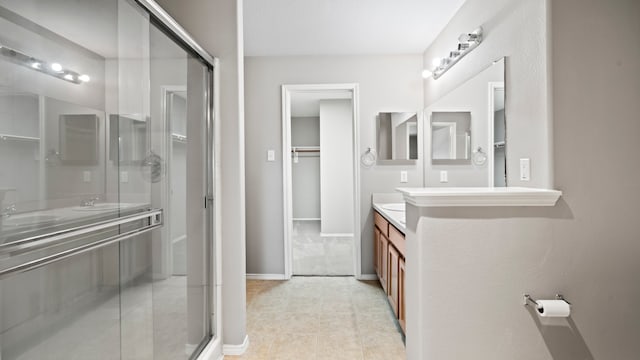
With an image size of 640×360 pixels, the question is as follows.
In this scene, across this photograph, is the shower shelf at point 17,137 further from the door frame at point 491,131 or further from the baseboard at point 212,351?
the door frame at point 491,131

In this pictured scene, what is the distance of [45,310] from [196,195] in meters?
0.96

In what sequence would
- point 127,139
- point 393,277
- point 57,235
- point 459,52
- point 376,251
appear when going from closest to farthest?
point 57,235 < point 127,139 < point 393,277 < point 459,52 < point 376,251

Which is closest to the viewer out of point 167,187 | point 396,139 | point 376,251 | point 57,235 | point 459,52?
point 57,235

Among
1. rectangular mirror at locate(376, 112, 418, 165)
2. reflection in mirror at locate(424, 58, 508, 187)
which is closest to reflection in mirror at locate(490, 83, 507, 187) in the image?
reflection in mirror at locate(424, 58, 508, 187)

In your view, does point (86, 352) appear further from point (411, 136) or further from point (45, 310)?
point (411, 136)

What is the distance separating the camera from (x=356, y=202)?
348cm

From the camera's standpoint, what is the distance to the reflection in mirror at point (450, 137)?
8.09 feet

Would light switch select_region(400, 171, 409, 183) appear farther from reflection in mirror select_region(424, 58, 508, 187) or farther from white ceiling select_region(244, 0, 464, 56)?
white ceiling select_region(244, 0, 464, 56)

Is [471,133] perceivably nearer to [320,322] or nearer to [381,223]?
[381,223]

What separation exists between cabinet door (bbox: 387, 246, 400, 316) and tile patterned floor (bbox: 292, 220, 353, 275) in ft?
3.84

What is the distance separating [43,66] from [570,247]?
6.49ft

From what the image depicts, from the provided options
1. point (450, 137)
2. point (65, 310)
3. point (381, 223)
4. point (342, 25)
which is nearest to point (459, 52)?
point (450, 137)

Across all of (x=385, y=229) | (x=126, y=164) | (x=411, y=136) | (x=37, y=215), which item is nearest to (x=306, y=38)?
(x=411, y=136)

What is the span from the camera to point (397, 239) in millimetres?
2312
